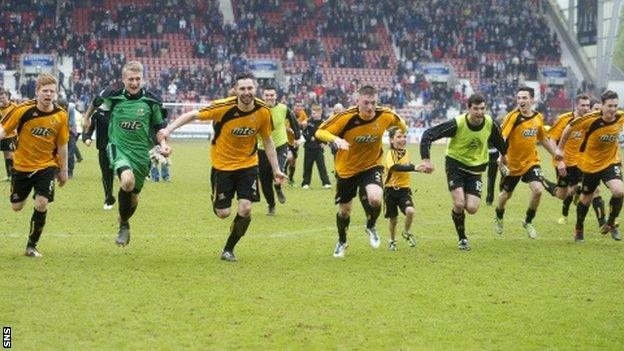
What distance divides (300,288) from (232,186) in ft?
7.63

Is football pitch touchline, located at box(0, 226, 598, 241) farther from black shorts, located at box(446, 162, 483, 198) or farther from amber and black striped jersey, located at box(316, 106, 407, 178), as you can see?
amber and black striped jersey, located at box(316, 106, 407, 178)

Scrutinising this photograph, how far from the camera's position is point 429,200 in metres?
22.2

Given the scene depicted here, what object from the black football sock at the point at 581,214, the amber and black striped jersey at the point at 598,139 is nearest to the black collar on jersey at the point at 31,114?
the amber and black striped jersey at the point at 598,139

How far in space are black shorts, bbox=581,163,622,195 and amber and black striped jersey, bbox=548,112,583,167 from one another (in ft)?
3.71

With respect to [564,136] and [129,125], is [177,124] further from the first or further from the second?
[564,136]

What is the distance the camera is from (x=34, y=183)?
484 inches

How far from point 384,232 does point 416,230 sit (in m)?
0.61

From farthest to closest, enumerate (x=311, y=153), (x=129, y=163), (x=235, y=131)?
(x=311, y=153)
(x=129, y=163)
(x=235, y=131)

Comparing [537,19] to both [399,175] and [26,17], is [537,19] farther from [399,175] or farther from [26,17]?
[399,175]

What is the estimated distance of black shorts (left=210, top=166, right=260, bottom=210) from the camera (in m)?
12.4

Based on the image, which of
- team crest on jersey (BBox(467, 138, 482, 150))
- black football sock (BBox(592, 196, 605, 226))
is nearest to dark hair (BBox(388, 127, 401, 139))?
team crest on jersey (BBox(467, 138, 482, 150))

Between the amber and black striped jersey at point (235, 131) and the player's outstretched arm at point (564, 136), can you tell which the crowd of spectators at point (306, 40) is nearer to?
the player's outstretched arm at point (564, 136)

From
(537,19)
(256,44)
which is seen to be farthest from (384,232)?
(537,19)

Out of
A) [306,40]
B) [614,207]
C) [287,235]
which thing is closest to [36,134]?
[287,235]
